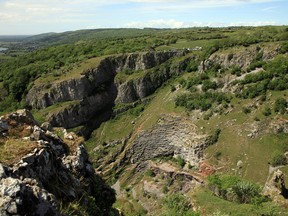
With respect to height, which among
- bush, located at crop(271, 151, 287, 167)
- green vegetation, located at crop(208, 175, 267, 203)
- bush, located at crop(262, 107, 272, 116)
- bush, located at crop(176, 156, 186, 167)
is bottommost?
bush, located at crop(176, 156, 186, 167)

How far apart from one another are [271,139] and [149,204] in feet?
89.5

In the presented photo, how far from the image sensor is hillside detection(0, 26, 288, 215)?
63469mm

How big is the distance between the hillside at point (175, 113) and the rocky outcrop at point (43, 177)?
1942 cm

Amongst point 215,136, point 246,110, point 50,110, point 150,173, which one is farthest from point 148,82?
point 246,110

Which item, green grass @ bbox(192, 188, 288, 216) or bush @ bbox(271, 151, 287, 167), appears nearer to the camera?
green grass @ bbox(192, 188, 288, 216)

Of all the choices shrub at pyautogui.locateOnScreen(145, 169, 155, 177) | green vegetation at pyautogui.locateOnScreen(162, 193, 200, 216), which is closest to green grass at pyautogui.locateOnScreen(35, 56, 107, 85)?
shrub at pyautogui.locateOnScreen(145, 169, 155, 177)

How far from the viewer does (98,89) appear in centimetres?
10094

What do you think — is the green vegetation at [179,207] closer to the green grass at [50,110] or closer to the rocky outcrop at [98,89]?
the rocky outcrop at [98,89]

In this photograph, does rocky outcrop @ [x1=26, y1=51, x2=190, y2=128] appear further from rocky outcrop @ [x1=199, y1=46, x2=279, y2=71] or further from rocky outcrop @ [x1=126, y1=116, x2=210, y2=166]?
rocky outcrop @ [x1=126, y1=116, x2=210, y2=166]

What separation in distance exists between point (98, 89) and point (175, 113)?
2796cm

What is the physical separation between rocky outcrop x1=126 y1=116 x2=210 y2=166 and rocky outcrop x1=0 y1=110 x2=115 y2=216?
164 ft

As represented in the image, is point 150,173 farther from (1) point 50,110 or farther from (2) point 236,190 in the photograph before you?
(2) point 236,190

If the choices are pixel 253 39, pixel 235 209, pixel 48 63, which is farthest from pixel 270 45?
pixel 48 63

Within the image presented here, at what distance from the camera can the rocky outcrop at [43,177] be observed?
42.2 feet
